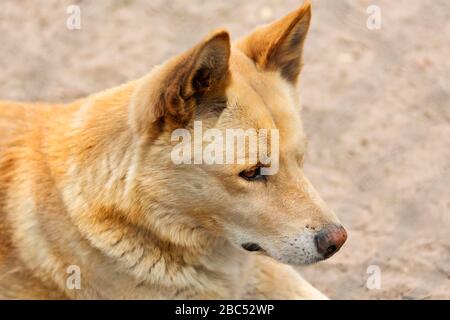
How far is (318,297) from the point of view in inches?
203

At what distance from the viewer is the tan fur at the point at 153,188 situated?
4082 millimetres

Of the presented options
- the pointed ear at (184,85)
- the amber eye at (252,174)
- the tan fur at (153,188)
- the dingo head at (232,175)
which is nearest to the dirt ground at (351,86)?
the tan fur at (153,188)

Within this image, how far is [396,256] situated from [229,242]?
1.52 metres

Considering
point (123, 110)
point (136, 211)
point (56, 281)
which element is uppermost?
point (123, 110)

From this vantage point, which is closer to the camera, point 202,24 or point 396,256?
point 396,256

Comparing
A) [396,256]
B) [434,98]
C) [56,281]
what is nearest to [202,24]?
[434,98]

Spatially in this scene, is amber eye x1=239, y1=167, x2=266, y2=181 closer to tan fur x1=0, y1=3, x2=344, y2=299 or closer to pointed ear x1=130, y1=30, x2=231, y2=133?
tan fur x1=0, y1=3, x2=344, y2=299

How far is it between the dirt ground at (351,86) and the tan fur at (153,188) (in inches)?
48.8

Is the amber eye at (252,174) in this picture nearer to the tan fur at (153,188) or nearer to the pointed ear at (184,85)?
the tan fur at (153,188)

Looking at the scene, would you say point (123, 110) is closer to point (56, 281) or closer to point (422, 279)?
point (56, 281)

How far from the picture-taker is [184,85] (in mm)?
3912

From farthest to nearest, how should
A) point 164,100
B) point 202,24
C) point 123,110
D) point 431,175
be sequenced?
point 202,24 → point 431,175 → point 123,110 → point 164,100

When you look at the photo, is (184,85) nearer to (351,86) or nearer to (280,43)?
(280,43)

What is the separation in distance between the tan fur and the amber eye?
0.03 meters
